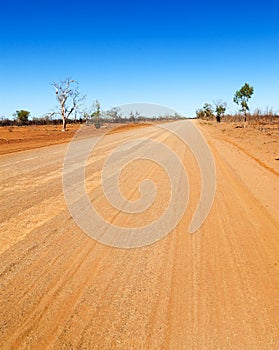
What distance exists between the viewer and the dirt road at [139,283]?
2.43m

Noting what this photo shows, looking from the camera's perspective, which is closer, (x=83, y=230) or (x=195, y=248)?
(x=195, y=248)

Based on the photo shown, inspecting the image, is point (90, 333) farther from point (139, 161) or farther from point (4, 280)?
point (139, 161)

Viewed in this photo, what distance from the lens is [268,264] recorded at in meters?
3.61

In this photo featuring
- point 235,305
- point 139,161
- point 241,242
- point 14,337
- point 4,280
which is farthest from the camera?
point 139,161

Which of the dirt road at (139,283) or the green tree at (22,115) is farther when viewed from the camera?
the green tree at (22,115)

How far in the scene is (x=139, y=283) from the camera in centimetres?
318

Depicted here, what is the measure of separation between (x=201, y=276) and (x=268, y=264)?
0.99m

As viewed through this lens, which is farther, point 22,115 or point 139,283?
point 22,115

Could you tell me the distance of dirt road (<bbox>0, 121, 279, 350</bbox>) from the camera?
243 centimetres

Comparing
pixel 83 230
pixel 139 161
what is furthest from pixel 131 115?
pixel 83 230

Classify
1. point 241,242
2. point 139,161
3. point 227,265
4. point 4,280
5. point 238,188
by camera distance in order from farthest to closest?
point 139,161, point 238,188, point 241,242, point 227,265, point 4,280

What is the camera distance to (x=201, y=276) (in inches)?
129

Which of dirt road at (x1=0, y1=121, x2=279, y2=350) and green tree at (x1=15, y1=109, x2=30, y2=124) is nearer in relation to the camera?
dirt road at (x1=0, y1=121, x2=279, y2=350)

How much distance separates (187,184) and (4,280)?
197 inches
